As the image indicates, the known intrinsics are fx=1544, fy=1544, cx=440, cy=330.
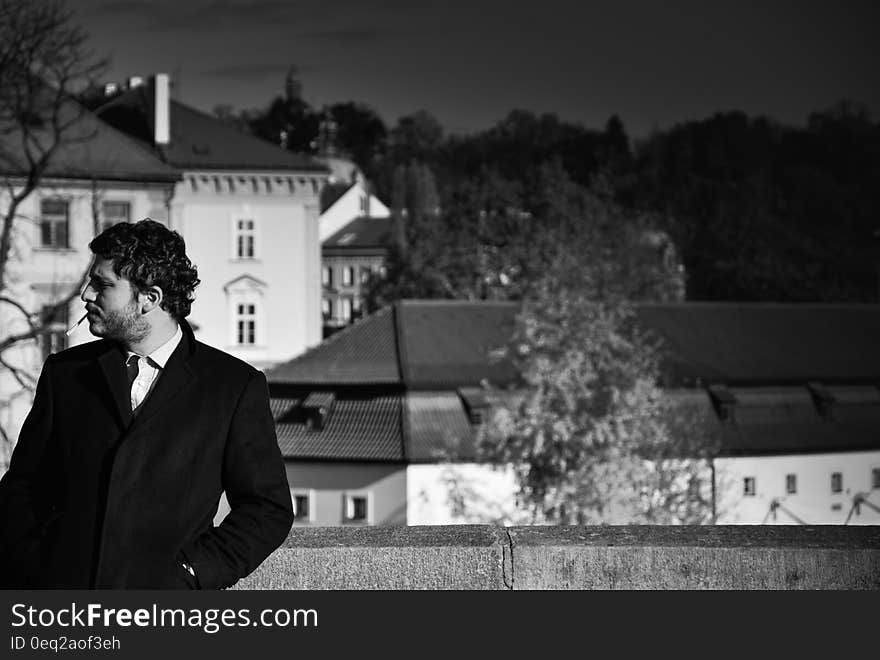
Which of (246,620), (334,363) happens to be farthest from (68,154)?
(246,620)

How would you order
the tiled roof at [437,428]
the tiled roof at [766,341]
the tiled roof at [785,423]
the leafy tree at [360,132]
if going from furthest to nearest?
the leafy tree at [360,132] < the tiled roof at [766,341] < the tiled roof at [785,423] < the tiled roof at [437,428]

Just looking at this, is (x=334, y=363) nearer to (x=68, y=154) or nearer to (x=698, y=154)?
(x=68, y=154)

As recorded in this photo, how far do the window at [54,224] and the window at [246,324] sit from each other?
7.95 m

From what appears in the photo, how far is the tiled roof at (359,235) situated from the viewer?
10831 centimetres

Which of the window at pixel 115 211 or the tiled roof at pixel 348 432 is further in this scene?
the tiled roof at pixel 348 432

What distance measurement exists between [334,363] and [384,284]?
60.1 ft

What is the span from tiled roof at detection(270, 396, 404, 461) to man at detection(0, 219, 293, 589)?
45.6 metres

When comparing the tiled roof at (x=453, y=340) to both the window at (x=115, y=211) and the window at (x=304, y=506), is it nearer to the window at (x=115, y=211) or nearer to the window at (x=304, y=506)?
the window at (x=304, y=506)

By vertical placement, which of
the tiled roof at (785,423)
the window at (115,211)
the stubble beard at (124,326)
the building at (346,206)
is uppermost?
the building at (346,206)

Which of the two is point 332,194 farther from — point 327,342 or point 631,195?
point 327,342

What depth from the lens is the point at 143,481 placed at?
3.30 metres

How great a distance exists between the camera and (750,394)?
58.8 metres

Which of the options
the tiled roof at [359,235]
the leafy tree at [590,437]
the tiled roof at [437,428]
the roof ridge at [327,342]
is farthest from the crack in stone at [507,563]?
the tiled roof at [359,235]

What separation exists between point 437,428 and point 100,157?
14803 mm
